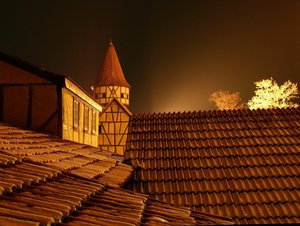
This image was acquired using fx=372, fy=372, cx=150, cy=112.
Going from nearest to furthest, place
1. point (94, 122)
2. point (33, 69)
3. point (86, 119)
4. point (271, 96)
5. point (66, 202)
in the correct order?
point (66, 202) < point (33, 69) < point (86, 119) < point (94, 122) < point (271, 96)

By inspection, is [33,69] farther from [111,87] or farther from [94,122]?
[111,87]

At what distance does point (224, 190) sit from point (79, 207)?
4.77 metres

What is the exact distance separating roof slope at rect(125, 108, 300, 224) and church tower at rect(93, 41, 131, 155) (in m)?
13.4

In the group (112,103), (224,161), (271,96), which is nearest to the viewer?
(224,161)

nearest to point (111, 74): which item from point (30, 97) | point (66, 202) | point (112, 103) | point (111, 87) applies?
point (111, 87)

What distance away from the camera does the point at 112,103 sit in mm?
29969

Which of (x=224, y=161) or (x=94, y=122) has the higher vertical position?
(x=94, y=122)

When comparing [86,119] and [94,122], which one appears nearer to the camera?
[86,119]

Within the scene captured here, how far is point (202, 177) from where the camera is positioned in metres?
8.24

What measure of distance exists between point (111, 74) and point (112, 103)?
13276 mm

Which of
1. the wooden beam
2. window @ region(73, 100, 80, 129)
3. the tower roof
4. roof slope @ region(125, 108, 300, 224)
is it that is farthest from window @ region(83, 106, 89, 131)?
the tower roof

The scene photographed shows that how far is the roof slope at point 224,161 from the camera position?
746 centimetres

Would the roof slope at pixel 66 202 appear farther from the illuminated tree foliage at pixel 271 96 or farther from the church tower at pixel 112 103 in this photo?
the illuminated tree foliage at pixel 271 96

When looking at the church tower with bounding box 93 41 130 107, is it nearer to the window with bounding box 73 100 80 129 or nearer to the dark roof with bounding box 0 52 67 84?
the window with bounding box 73 100 80 129
